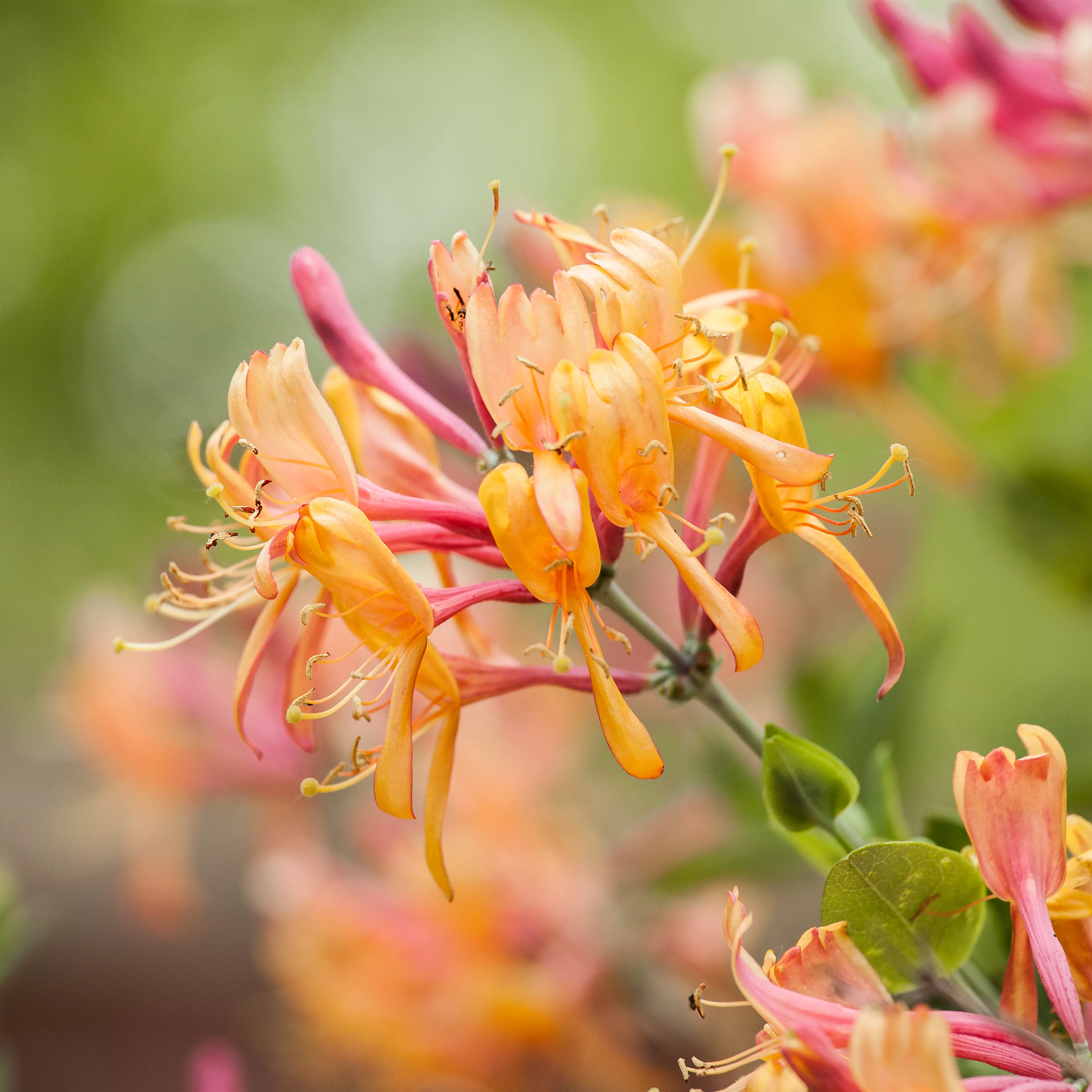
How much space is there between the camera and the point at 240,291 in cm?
582

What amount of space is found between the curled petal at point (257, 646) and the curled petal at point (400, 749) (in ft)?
0.25

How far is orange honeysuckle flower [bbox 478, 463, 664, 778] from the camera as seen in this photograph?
0.41 m

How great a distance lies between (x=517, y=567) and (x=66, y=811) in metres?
1.55

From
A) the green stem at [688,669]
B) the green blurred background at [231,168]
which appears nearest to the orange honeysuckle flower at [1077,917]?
the green stem at [688,669]

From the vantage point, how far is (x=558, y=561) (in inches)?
16.9

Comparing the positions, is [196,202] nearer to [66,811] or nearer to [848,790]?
[66,811]

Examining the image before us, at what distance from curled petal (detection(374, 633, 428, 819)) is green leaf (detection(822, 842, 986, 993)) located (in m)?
0.17

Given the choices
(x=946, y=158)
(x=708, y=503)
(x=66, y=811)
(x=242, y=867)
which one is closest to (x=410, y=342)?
(x=708, y=503)

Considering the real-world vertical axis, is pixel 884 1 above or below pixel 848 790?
above

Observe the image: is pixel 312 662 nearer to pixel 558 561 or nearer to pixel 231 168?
pixel 558 561

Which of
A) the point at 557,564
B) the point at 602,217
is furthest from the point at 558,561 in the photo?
the point at 602,217

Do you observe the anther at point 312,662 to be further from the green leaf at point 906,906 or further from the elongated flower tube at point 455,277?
the green leaf at point 906,906

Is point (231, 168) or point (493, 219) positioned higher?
point (493, 219)

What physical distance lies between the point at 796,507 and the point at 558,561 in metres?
0.11
